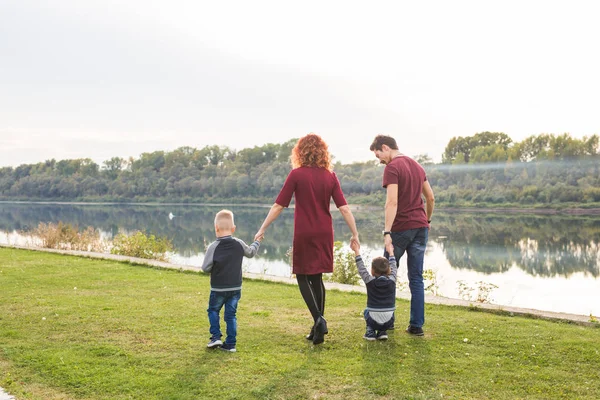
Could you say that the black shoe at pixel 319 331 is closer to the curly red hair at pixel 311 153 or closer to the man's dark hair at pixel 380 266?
the man's dark hair at pixel 380 266

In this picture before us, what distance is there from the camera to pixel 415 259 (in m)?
5.00

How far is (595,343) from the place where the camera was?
4.74 m

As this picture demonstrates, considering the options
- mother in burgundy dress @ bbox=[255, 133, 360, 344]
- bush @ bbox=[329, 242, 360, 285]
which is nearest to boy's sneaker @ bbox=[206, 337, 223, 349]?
mother in burgundy dress @ bbox=[255, 133, 360, 344]

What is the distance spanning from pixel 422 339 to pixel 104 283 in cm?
538

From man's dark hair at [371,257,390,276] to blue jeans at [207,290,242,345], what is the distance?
4.06 feet

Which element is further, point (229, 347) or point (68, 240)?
point (68, 240)

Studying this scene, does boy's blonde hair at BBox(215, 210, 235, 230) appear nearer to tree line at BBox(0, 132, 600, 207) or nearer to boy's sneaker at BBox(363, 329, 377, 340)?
boy's sneaker at BBox(363, 329, 377, 340)

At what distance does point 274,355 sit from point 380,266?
1210mm

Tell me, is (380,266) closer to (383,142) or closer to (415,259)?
(415,259)

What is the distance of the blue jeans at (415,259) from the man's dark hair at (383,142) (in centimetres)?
82

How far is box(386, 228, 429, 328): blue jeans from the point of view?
4992 mm

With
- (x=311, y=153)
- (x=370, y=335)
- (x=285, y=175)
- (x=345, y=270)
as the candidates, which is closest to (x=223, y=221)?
(x=311, y=153)

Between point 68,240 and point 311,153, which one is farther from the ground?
point 311,153

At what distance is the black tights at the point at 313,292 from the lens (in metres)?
4.76
